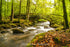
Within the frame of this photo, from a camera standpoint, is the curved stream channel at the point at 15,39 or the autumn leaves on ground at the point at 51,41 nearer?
the autumn leaves on ground at the point at 51,41

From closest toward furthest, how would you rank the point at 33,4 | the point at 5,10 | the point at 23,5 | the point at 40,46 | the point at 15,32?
the point at 40,46 → the point at 15,32 → the point at 5,10 → the point at 23,5 → the point at 33,4

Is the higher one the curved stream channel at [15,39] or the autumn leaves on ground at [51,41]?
the autumn leaves on ground at [51,41]

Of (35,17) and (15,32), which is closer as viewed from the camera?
(15,32)

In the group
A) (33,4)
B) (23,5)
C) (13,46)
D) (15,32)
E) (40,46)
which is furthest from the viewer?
(33,4)

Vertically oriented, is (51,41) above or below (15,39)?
above

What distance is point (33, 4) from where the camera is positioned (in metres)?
27.2

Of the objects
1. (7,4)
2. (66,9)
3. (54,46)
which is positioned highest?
(7,4)

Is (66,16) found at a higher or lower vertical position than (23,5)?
lower

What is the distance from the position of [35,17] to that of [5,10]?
10155 mm

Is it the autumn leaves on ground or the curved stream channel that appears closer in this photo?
the autumn leaves on ground

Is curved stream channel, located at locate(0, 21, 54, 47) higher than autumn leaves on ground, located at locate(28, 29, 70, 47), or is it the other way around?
autumn leaves on ground, located at locate(28, 29, 70, 47)

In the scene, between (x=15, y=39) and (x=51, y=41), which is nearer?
(x=51, y=41)

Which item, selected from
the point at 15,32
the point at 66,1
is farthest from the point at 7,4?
the point at 66,1

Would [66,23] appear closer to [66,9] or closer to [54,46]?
[66,9]
